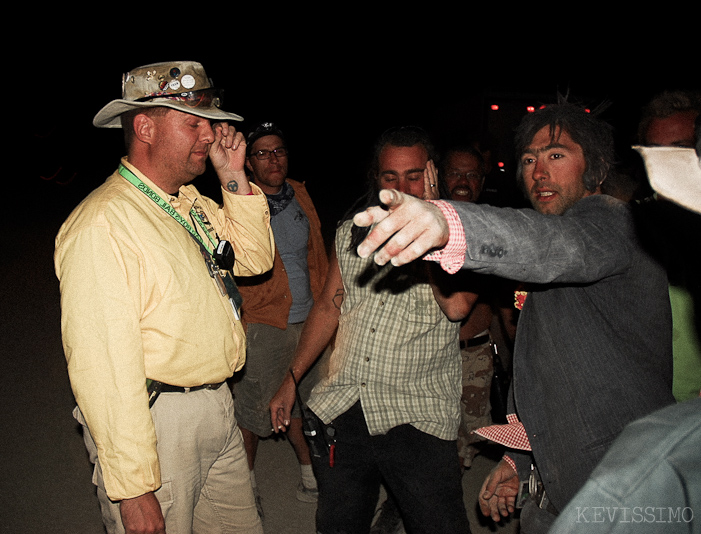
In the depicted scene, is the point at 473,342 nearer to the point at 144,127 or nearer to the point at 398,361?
the point at 398,361

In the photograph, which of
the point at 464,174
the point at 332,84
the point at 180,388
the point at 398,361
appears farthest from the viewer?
the point at 332,84

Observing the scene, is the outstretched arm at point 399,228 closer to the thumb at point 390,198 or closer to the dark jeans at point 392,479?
the thumb at point 390,198

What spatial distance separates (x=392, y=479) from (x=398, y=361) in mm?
539

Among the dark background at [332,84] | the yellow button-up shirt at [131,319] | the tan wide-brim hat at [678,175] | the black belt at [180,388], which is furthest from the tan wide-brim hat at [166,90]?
the dark background at [332,84]

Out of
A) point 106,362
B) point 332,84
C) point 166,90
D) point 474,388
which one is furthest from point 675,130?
point 332,84

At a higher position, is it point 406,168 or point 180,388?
point 406,168

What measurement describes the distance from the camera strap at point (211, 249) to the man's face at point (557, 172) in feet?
4.59

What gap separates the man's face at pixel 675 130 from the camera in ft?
9.07

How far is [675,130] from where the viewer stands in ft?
9.19

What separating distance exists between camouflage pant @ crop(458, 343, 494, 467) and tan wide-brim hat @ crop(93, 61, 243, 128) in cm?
235

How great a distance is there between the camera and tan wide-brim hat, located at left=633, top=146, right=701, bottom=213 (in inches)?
29.6

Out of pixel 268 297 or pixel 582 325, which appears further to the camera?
pixel 268 297

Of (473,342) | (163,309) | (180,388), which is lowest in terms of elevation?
(473,342)

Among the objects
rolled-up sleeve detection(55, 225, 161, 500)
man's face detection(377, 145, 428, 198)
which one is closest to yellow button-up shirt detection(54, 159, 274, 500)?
rolled-up sleeve detection(55, 225, 161, 500)
